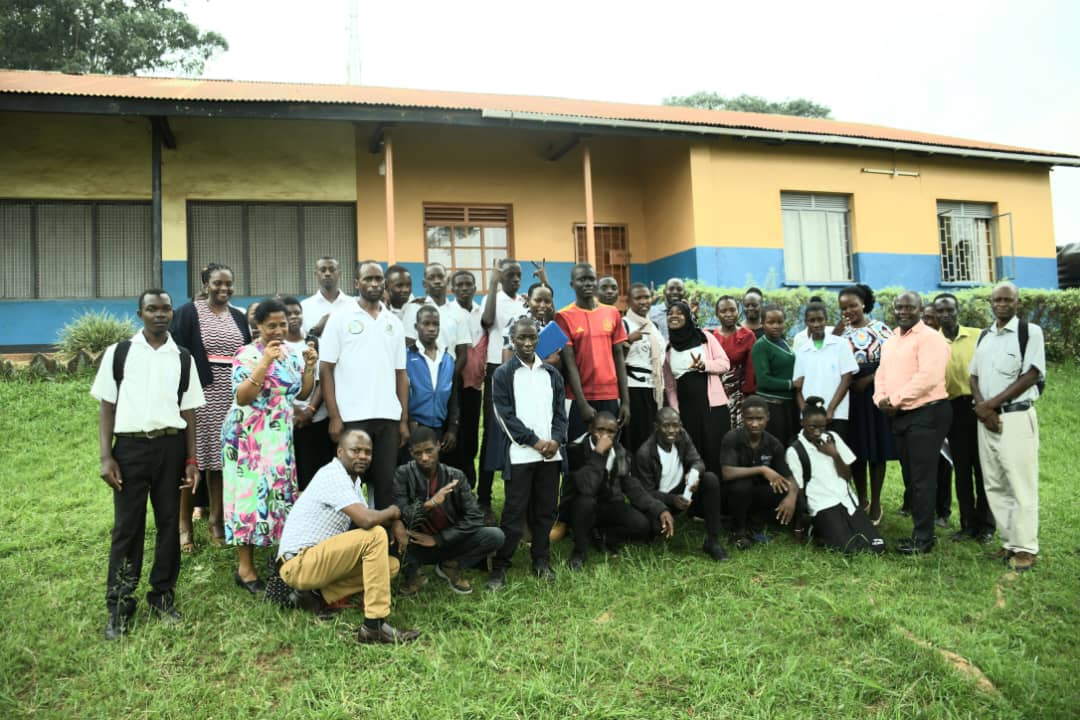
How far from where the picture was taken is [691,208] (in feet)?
40.7

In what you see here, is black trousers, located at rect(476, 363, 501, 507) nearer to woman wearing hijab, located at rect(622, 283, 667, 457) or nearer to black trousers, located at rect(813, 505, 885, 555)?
woman wearing hijab, located at rect(622, 283, 667, 457)

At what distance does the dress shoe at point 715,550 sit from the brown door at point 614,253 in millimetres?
8431

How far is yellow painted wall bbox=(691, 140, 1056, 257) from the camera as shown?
12.6 m

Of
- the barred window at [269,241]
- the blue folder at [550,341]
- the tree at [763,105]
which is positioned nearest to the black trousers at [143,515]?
the blue folder at [550,341]

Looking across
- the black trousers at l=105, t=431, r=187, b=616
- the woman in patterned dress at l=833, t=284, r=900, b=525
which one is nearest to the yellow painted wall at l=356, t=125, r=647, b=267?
the woman in patterned dress at l=833, t=284, r=900, b=525

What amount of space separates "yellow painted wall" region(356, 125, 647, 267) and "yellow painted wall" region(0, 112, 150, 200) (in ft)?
10.4

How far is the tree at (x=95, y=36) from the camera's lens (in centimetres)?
1991

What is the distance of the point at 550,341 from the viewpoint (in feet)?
17.0

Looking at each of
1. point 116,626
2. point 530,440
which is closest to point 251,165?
point 530,440

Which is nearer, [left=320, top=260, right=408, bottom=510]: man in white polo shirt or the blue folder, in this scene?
[left=320, top=260, right=408, bottom=510]: man in white polo shirt

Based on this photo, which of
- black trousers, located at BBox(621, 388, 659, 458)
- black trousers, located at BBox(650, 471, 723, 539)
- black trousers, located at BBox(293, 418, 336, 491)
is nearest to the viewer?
black trousers, located at BBox(293, 418, 336, 491)

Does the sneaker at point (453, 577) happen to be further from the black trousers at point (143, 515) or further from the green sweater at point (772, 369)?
the green sweater at point (772, 369)

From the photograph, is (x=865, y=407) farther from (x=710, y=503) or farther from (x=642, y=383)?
(x=642, y=383)

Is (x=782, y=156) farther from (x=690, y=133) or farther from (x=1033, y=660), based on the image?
(x=1033, y=660)
